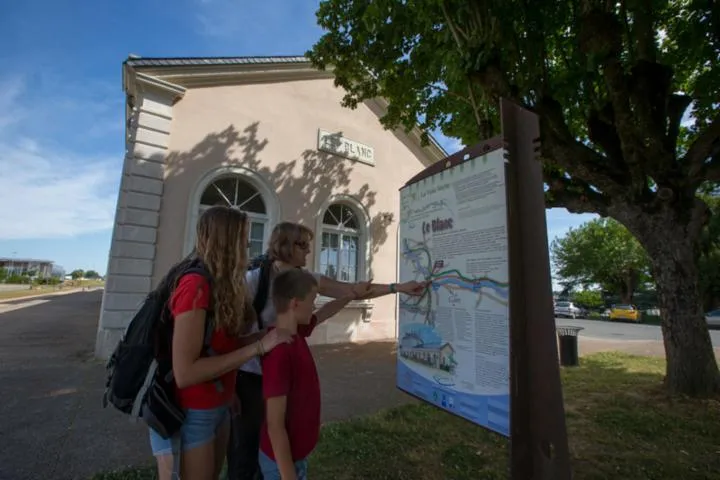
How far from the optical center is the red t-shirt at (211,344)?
1.53m

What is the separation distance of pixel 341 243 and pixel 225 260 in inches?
344

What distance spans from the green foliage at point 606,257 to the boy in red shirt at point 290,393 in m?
43.2

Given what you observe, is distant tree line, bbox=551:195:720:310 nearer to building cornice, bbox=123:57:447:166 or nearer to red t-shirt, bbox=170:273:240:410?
building cornice, bbox=123:57:447:166

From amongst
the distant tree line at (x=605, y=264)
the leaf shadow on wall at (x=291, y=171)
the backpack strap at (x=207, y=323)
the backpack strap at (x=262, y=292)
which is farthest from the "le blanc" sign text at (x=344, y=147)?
the distant tree line at (x=605, y=264)

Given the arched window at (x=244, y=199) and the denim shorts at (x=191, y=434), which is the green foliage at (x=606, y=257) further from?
the denim shorts at (x=191, y=434)

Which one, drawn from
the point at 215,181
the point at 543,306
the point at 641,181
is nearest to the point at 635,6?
the point at 641,181

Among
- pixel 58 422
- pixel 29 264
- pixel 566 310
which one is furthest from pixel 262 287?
pixel 29 264

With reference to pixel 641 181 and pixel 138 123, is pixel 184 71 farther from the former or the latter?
pixel 641 181

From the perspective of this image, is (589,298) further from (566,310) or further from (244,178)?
(244,178)

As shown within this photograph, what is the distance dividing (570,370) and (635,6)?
6188 mm

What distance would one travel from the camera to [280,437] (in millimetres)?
1560

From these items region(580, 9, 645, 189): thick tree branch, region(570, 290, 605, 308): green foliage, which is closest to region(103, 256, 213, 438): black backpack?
region(580, 9, 645, 189): thick tree branch

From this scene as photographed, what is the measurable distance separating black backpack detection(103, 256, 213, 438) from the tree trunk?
20.4 ft

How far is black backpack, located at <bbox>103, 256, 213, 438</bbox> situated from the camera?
5.08 ft
